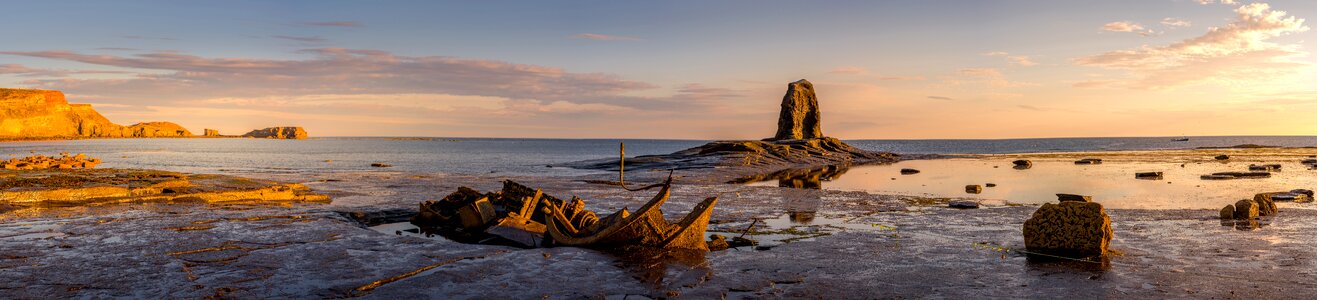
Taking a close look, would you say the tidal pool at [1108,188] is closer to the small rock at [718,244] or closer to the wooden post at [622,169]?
the wooden post at [622,169]

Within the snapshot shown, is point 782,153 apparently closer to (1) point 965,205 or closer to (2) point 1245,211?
(1) point 965,205

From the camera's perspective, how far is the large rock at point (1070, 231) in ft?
39.5

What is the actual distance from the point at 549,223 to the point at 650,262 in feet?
9.65

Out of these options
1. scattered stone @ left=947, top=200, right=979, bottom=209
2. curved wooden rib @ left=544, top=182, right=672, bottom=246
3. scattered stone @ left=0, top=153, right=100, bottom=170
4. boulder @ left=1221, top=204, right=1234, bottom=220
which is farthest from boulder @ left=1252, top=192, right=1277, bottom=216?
scattered stone @ left=0, top=153, right=100, bottom=170

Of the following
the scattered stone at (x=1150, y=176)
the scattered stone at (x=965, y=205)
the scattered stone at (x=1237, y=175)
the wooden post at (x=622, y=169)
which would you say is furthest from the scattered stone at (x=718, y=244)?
the scattered stone at (x=1237, y=175)

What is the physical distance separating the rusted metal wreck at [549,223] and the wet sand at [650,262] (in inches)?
22.4

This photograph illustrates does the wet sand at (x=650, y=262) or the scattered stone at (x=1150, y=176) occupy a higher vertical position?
the scattered stone at (x=1150, y=176)

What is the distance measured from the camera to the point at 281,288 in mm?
9594

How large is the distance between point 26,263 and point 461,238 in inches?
270

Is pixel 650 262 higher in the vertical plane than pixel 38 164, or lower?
lower

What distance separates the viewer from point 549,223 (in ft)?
45.7

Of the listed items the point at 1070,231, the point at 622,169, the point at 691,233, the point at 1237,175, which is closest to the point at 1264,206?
the point at 1070,231

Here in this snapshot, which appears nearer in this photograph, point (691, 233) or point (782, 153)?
point (691, 233)

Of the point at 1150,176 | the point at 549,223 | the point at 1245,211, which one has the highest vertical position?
the point at 1150,176
